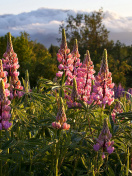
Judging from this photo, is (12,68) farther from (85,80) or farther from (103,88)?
(103,88)

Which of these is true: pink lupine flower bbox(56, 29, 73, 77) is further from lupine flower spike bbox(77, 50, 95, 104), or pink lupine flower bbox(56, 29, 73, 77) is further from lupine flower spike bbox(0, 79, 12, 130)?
lupine flower spike bbox(0, 79, 12, 130)

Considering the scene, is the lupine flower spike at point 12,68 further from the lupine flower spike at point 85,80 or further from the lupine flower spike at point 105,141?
the lupine flower spike at point 105,141

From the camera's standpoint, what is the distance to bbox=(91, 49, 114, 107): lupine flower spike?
334cm

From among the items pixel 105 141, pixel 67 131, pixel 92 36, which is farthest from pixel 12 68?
pixel 92 36

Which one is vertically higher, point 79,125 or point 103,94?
point 103,94

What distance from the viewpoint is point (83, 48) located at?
3189 centimetres

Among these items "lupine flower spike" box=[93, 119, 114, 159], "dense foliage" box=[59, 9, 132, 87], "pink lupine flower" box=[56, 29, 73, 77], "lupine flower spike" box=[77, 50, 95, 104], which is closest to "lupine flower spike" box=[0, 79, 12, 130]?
"lupine flower spike" box=[93, 119, 114, 159]

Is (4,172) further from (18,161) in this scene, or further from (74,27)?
(74,27)

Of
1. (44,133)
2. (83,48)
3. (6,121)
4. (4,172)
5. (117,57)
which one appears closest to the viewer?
(6,121)

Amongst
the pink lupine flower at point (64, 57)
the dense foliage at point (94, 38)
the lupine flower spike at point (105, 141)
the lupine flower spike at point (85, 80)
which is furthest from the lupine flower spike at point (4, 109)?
the dense foliage at point (94, 38)

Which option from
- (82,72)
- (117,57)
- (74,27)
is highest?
(74,27)

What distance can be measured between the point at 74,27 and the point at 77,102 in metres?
32.7

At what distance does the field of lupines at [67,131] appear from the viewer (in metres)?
2.57

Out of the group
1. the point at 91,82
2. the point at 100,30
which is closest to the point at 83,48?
the point at 100,30
